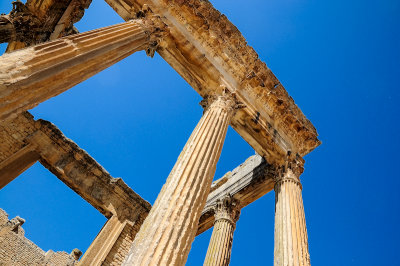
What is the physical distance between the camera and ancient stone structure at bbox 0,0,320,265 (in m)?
4.71

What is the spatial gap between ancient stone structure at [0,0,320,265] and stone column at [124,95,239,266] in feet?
0.06

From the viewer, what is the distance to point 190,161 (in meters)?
6.07

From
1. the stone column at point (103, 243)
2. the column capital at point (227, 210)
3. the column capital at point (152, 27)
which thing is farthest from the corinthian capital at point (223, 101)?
the stone column at point (103, 243)

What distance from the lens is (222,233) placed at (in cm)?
1023

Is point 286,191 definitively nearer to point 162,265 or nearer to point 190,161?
point 190,161

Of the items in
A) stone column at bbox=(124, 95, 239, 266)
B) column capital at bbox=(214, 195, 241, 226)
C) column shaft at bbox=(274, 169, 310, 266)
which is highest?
column capital at bbox=(214, 195, 241, 226)

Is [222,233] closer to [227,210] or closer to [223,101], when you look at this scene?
[227,210]

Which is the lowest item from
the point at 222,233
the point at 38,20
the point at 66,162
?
the point at 222,233

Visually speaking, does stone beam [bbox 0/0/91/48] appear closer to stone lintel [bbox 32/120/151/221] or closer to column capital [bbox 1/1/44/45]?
column capital [bbox 1/1/44/45]

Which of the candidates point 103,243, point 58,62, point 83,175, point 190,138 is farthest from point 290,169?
point 83,175

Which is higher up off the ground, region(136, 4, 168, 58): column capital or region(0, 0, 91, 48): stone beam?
region(0, 0, 91, 48): stone beam

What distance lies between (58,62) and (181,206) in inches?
128

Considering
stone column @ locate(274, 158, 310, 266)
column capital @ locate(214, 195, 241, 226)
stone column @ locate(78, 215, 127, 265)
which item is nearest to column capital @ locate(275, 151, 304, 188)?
stone column @ locate(274, 158, 310, 266)

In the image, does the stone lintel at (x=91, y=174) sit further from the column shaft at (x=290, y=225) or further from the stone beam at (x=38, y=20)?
the stone beam at (x=38, y=20)
